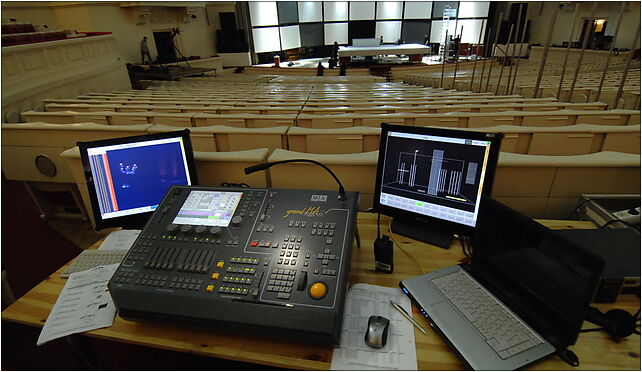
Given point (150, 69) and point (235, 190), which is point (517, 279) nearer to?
point (235, 190)

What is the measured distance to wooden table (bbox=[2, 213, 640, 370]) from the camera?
85 cm

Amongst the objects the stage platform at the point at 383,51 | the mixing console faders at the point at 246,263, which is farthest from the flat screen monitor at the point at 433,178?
the stage platform at the point at 383,51

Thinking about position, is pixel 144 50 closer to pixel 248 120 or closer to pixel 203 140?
pixel 248 120

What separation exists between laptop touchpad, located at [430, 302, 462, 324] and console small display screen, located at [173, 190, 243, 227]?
2.39ft

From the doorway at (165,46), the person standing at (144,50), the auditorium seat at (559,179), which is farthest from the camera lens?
the doorway at (165,46)

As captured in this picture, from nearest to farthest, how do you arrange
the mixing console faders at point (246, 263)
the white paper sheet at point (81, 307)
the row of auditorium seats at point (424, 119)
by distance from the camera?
the mixing console faders at point (246, 263) < the white paper sheet at point (81, 307) < the row of auditorium seats at point (424, 119)

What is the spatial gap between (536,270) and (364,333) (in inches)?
20.0

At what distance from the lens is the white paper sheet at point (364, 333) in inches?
33.7

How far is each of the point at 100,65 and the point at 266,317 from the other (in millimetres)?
7119

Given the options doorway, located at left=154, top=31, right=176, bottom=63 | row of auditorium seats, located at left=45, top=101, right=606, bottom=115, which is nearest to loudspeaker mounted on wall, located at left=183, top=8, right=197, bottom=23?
doorway, located at left=154, top=31, right=176, bottom=63

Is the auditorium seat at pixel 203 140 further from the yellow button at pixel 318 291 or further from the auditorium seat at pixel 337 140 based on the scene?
the yellow button at pixel 318 291

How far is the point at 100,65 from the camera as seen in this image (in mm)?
6125

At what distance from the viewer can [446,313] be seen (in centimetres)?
96

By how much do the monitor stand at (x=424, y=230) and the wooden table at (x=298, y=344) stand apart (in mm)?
79
